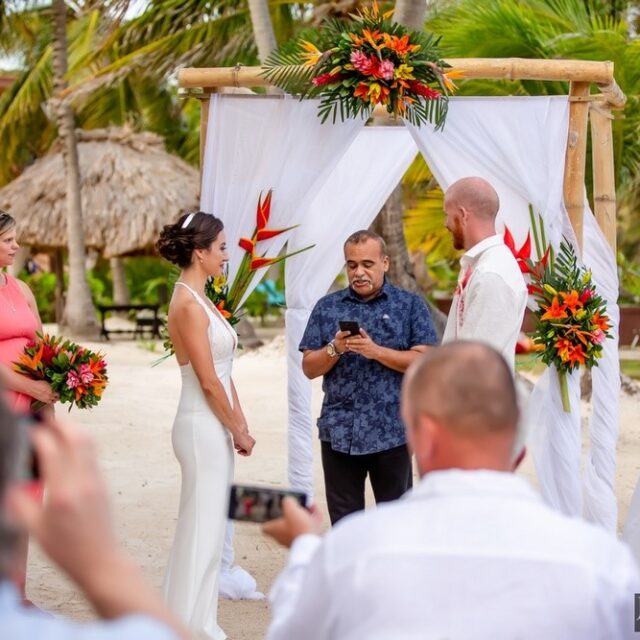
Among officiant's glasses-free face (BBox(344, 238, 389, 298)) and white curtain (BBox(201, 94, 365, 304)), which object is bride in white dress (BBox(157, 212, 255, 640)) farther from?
white curtain (BBox(201, 94, 365, 304))

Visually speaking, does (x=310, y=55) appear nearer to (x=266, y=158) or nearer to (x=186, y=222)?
(x=266, y=158)

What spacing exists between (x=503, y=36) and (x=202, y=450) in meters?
8.64

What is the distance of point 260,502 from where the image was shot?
225cm

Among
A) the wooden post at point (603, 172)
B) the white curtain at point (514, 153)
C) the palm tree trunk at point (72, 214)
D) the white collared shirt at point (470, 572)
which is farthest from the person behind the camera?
the palm tree trunk at point (72, 214)

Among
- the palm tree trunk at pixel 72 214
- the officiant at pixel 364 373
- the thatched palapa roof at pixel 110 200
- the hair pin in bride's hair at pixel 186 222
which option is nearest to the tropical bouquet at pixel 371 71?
the officiant at pixel 364 373

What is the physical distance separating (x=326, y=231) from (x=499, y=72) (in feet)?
4.71

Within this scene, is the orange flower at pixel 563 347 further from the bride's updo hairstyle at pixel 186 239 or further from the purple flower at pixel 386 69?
the bride's updo hairstyle at pixel 186 239

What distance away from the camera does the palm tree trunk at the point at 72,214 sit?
19.2 metres

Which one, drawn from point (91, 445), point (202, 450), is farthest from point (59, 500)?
point (202, 450)

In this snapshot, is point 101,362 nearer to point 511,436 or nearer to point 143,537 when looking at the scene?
point 143,537

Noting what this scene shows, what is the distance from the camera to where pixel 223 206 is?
617 centimetres

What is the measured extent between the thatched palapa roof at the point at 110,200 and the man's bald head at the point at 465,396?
18301mm

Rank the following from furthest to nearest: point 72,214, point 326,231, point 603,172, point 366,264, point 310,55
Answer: point 72,214 < point 603,172 < point 326,231 < point 310,55 < point 366,264

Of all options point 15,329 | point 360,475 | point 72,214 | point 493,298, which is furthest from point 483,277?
point 72,214
